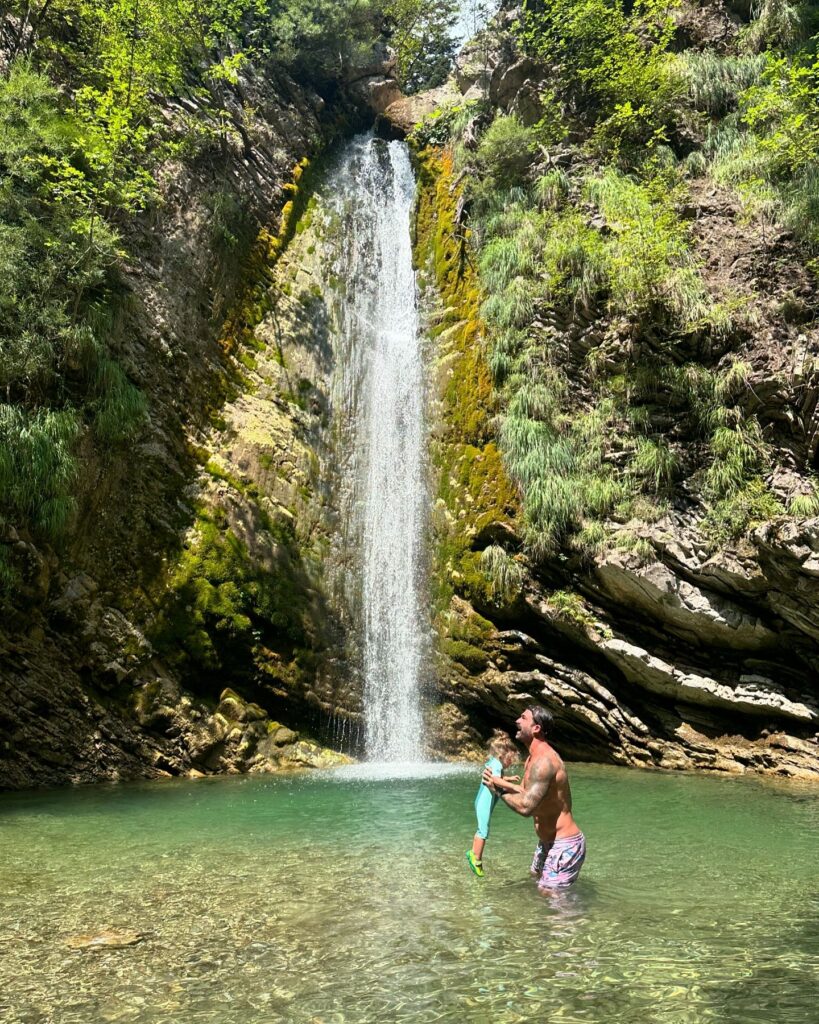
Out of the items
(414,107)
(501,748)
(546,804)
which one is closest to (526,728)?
(501,748)

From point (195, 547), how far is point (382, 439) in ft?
17.0

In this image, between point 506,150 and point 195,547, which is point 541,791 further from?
point 506,150

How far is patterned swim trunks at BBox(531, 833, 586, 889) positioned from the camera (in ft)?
16.8

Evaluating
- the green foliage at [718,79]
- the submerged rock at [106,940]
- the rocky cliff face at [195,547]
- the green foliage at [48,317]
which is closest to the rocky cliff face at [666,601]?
the rocky cliff face at [195,547]

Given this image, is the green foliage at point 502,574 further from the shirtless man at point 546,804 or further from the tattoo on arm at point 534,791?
the tattoo on arm at point 534,791

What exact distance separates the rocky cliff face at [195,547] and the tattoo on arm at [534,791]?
24.9 ft

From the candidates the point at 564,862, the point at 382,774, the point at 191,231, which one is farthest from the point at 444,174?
the point at 564,862

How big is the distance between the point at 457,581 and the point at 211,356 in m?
6.82

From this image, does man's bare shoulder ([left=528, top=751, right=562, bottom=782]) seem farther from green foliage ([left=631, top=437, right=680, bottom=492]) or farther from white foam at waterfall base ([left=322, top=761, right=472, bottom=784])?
green foliage ([left=631, top=437, right=680, bottom=492])

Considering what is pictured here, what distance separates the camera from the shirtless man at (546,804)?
16.9 feet

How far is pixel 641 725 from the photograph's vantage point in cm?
1180

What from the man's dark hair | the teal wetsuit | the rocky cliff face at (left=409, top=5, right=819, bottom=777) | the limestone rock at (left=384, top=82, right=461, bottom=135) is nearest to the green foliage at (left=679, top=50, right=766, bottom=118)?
the rocky cliff face at (left=409, top=5, right=819, bottom=777)

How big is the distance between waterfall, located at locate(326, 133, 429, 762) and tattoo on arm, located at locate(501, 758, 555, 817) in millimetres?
8083

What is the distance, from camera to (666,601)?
11289 millimetres
